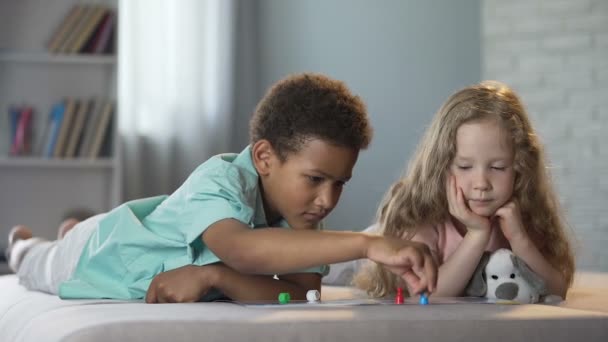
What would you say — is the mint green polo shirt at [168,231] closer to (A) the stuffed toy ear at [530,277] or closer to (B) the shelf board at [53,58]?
(A) the stuffed toy ear at [530,277]

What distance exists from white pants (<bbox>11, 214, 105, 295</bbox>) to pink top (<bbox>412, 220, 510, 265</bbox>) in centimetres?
62

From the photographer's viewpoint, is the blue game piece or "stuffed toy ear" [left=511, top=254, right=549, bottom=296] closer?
the blue game piece

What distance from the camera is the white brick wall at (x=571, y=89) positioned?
3717mm

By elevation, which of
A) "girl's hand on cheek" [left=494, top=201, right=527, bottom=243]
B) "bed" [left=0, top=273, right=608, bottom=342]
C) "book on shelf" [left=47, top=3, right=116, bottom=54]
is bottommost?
"bed" [left=0, top=273, right=608, bottom=342]

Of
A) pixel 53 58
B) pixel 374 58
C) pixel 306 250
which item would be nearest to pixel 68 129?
pixel 53 58

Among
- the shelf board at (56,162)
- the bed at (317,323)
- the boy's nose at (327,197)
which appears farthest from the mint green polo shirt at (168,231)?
the shelf board at (56,162)

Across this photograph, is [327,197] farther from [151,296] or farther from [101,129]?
[101,129]

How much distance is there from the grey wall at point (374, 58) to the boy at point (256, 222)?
272cm

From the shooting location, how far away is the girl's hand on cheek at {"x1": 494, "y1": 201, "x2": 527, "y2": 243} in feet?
4.85

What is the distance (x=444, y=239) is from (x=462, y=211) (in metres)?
0.16

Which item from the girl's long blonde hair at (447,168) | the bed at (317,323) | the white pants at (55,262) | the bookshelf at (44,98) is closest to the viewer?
the bed at (317,323)

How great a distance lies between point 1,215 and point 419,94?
→ 198 centimetres

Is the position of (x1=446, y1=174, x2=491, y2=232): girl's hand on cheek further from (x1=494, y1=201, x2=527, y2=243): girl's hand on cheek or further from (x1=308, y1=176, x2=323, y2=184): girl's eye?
(x1=308, y1=176, x2=323, y2=184): girl's eye

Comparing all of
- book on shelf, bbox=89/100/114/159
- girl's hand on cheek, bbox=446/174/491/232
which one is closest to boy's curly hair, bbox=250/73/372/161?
girl's hand on cheek, bbox=446/174/491/232
